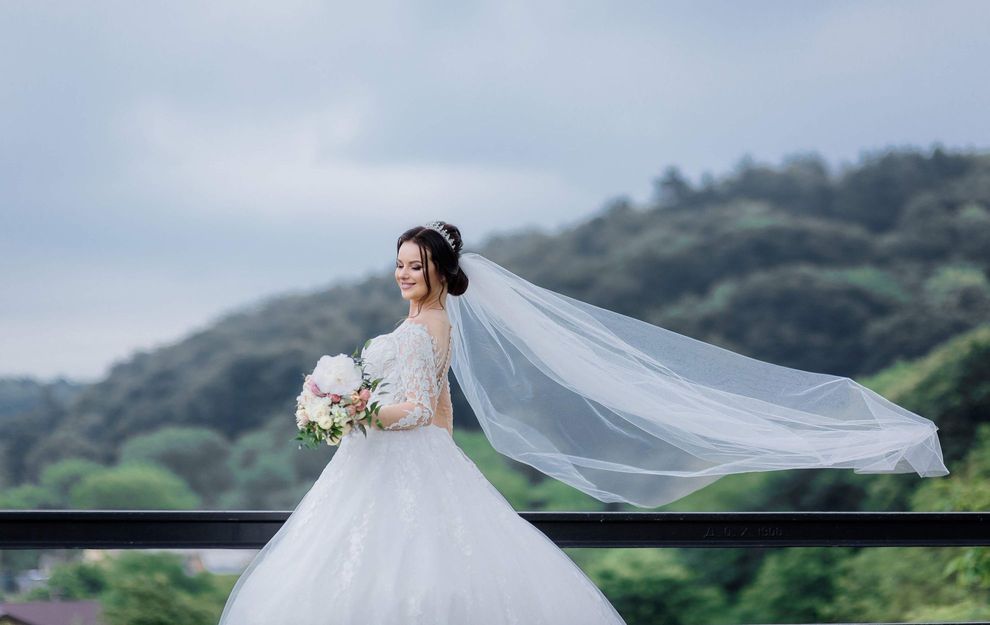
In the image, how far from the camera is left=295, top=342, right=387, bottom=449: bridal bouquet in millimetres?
3277

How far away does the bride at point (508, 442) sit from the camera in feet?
10.4

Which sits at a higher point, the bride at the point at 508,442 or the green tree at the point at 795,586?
the bride at the point at 508,442

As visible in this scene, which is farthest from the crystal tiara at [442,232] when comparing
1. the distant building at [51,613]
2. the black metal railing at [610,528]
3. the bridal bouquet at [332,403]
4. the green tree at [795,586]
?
the green tree at [795,586]

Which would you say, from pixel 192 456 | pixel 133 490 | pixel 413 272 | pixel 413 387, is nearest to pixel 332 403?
pixel 413 387

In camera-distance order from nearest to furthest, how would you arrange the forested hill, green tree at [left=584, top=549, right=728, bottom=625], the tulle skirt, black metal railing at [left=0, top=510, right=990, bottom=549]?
the tulle skirt → black metal railing at [left=0, top=510, right=990, bottom=549] → green tree at [left=584, top=549, right=728, bottom=625] → the forested hill

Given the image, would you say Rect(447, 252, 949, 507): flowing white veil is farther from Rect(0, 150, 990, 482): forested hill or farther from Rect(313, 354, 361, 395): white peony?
Rect(0, 150, 990, 482): forested hill

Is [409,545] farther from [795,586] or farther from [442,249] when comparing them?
[795,586]

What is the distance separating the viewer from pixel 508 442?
3973mm

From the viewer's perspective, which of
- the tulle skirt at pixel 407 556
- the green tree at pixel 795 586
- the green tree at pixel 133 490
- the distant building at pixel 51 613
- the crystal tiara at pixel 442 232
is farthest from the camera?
the green tree at pixel 133 490

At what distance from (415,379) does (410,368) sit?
0.04m

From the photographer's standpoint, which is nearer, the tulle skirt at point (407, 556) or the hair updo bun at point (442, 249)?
the tulle skirt at point (407, 556)

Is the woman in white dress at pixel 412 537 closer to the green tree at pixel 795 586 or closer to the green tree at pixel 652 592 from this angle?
the green tree at pixel 652 592

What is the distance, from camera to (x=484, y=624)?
Answer: 311 cm

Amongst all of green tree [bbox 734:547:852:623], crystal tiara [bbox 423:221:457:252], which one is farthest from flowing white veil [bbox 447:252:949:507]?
green tree [bbox 734:547:852:623]
